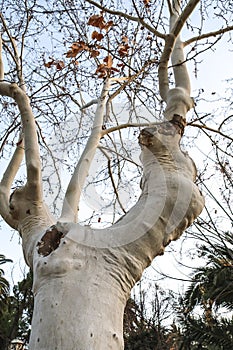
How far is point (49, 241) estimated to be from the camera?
236 cm

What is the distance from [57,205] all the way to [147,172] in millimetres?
2375

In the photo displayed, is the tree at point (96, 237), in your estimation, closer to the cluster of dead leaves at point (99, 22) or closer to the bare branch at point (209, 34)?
the bare branch at point (209, 34)

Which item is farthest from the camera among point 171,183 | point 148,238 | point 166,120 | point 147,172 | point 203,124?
point 203,124

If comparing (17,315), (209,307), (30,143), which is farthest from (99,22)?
(17,315)

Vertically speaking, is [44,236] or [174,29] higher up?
[174,29]

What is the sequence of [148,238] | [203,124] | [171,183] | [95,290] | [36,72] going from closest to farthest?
1. [95,290]
2. [148,238]
3. [171,183]
4. [203,124]
5. [36,72]

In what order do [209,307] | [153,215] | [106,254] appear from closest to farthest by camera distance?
[106,254] < [153,215] < [209,307]

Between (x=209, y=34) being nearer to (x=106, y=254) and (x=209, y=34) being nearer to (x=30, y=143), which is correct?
(x=30, y=143)

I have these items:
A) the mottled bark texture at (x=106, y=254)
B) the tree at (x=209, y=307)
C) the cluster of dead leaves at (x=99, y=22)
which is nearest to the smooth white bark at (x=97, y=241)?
the mottled bark texture at (x=106, y=254)

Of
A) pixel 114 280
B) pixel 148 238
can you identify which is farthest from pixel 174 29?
pixel 114 280

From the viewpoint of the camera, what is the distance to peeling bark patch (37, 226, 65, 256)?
230cm

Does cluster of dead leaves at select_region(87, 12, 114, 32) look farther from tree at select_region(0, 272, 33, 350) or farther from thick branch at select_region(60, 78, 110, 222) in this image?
tree at select_region(0, 272, 33, 350)

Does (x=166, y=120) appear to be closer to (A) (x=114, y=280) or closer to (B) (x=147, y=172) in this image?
(B) (x=147, y=172)

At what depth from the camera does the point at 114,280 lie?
85.3 inches
